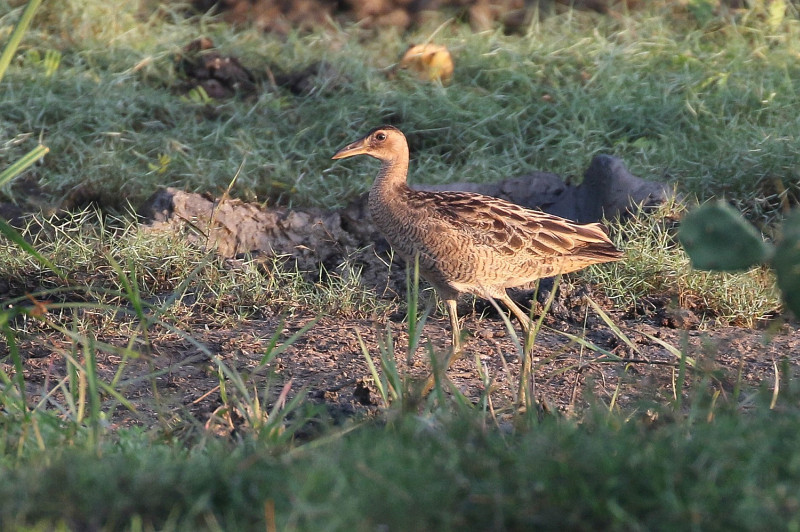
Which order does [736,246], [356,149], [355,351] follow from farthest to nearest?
[356,149]
[355,351]
[736,246]

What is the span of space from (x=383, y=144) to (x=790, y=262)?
3082 mm

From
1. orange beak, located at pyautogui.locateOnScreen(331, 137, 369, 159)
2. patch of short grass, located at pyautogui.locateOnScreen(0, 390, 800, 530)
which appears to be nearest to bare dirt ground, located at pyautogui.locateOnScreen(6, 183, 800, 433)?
orange beak, located at pyautogui.locateOnScreen(331, 137, 369, 159)

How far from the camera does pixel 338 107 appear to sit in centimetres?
748

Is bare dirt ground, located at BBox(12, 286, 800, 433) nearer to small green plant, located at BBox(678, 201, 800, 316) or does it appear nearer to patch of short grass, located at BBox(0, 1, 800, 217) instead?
small green plant, located at BBox(678, 201, 800, 316)

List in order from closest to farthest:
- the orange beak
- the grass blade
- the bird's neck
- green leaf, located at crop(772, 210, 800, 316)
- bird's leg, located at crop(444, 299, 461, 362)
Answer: green leaf, located at crop(772, 210, 800, 316), the grass blade, bird's leg, located at crop(444, 299, 461, 362), the bird's neck, the orange beak

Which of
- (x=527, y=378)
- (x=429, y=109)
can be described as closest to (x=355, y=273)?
(x=527, y=378)

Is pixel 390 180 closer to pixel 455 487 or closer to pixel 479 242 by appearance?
pixel 479 242

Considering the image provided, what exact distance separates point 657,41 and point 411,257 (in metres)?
4.34

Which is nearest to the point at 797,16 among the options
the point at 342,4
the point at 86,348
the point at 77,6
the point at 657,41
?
the point at 657,41

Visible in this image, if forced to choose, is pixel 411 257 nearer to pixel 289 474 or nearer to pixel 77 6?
pixel 289 474

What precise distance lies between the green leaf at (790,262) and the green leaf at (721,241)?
0.08 meters

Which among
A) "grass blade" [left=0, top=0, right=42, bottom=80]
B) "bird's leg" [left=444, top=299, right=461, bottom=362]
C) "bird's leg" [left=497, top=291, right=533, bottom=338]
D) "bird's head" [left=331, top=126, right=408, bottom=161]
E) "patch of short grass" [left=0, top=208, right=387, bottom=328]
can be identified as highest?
"grass blade" [left=0, top=0, right=42, bottom=80]

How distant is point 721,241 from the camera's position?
285 centimetres

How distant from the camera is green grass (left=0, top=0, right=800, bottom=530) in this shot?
2.29 metres
